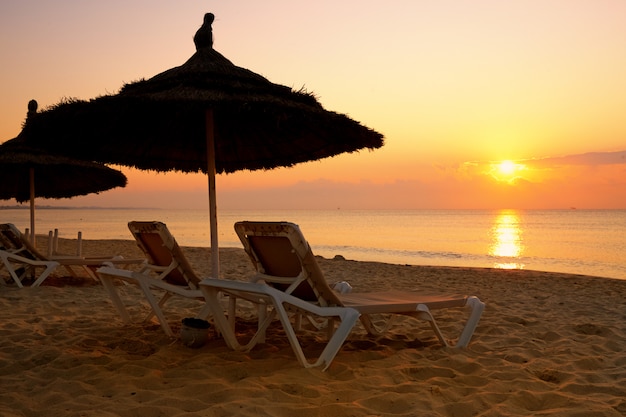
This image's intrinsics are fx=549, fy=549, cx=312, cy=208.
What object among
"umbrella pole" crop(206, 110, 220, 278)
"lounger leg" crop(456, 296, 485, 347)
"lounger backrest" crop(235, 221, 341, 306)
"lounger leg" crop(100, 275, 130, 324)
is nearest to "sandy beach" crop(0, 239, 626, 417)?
"lounger leg" crop(456, 296, 485, 347)

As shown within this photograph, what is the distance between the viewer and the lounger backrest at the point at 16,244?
723cm

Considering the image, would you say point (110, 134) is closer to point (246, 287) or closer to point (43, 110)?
point (43, 110)

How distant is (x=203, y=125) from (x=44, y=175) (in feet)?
21.6

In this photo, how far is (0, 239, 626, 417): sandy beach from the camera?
2.64m

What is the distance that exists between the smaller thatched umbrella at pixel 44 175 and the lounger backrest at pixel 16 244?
3.44 feet

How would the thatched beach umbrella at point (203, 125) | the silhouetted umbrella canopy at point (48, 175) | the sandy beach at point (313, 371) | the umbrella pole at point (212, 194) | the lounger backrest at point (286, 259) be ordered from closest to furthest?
the sandy beach at point (313, 371)
the lounger backrest at point (286, 259)
the thatched beach umbrella at point (203, 125)
the umbrella pole at point (212, 194)
the silhouetted umbrella canopy at point (48, 175)

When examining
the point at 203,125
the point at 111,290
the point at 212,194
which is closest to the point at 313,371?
the point at 212,194

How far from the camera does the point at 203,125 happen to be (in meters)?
4.91

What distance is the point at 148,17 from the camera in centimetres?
1092

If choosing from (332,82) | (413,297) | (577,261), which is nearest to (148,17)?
(332,82)

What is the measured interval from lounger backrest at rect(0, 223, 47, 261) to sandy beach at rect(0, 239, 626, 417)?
1.84m

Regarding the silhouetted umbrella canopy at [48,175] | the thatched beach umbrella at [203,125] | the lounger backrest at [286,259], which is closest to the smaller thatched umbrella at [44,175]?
the silhouetted umbrella canopy at [48,175]

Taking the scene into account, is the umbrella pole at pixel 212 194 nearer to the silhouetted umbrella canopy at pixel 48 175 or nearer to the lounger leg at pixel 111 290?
the lounger leg at pixel 111 290

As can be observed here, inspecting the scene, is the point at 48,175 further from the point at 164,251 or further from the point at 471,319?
the point at 471,319
